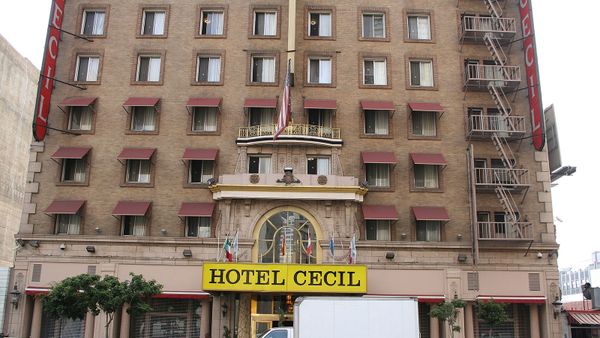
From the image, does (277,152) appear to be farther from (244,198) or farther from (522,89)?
(522,89)

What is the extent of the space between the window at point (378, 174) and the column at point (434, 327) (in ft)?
25.9

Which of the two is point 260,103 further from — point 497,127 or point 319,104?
point 497,127

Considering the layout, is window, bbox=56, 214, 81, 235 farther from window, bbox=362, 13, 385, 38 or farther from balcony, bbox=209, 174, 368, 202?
window, bbox=362, 13, 385, 38

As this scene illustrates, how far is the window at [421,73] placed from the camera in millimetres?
35594

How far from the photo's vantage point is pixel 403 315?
20.8 meters

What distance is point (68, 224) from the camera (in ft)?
109

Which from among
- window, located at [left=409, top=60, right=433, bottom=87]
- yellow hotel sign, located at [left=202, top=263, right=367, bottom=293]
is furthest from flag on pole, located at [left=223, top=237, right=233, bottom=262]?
window, located at [left=409, top=60, right=433, bottom=87]

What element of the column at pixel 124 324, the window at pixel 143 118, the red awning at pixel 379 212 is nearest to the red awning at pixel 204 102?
the window at pixel 143 118

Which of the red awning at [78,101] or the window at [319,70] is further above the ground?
the window at [319,70]

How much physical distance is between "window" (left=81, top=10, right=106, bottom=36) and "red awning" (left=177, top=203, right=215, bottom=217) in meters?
12.6

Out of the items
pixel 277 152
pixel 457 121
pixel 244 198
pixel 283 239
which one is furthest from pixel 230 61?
pixel 457 121

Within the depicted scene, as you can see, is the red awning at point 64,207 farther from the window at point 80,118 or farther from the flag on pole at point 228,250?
the flag on pole at point 228,250

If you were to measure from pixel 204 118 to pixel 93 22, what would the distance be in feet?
31.5

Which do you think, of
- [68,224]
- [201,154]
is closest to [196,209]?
[201,154]
